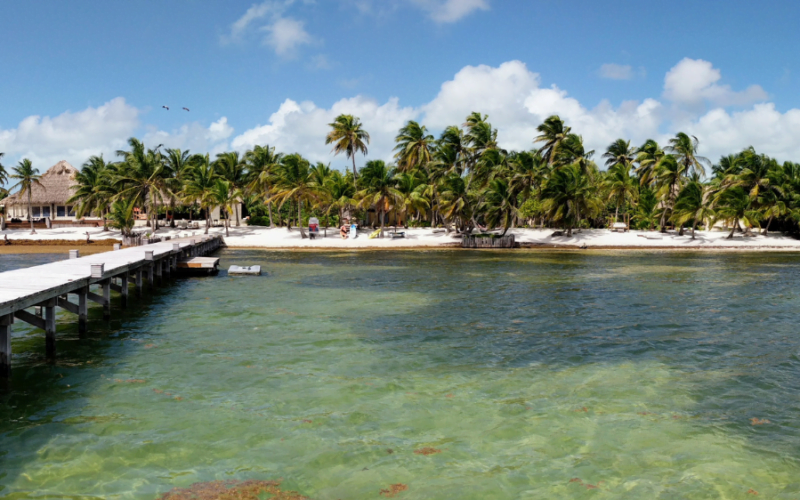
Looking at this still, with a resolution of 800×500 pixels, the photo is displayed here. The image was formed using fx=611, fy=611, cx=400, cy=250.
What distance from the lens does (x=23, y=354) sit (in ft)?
38.9

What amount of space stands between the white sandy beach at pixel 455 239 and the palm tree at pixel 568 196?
245cm

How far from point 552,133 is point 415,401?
49468 mm

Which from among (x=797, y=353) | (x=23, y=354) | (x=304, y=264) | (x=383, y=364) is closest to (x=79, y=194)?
(x=304, y=264)

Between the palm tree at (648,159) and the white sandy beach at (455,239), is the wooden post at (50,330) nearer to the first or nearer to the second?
the white sandy beach at (455,239)

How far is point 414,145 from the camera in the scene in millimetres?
57969

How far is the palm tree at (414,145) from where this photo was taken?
5803 centimetres

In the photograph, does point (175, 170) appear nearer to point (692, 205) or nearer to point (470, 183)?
point (470, 183)

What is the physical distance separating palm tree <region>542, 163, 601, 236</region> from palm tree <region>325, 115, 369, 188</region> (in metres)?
18.2

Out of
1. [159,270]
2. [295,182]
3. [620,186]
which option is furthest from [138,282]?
[620,186]

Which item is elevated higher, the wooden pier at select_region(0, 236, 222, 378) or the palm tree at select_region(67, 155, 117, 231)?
the palm tree at select_region(67, 155, 117, 231)

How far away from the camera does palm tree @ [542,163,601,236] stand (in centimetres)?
4694

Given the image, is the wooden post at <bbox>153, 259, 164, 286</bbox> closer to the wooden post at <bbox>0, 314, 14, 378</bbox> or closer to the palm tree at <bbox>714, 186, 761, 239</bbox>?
the wooden post at <bbox>0, 314, 14, 378</bbox>

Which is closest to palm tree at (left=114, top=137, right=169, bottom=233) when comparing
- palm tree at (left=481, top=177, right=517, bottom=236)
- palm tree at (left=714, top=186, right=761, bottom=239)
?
palm tree at (left=481, top=177, right=517, bottom=236)

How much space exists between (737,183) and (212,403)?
173 feet
